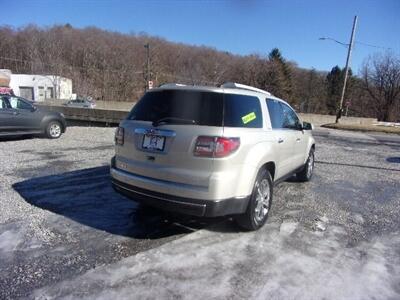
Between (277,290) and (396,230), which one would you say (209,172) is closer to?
(277,290)

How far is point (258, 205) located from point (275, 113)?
1498 mm

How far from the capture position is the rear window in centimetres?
407

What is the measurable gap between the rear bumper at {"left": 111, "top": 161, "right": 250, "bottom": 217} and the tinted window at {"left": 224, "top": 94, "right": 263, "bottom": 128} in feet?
2.80

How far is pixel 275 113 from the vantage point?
213 inches

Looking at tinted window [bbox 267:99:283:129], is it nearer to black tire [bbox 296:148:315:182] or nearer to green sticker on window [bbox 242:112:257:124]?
green sticker on window [bbox 242:112:257:124]

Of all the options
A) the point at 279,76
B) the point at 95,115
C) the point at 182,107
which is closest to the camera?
the point at 182,107

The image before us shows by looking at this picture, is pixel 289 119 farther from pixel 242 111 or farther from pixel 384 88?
pixel 384 88

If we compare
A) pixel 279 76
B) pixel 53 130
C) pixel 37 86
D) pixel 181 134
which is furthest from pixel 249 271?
pixel 37 86

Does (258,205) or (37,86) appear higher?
(37,86)

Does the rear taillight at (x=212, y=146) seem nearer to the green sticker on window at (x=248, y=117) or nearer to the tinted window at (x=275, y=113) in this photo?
the green sticker on window at (x=248, y=117)

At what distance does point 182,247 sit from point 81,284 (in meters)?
1.20

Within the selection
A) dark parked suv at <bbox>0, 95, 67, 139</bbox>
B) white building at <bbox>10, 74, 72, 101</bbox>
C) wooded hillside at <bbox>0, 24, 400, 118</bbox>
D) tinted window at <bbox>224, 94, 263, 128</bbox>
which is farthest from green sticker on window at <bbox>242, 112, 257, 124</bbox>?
white building at <bbox>10, 74, 72, 101</bbox>

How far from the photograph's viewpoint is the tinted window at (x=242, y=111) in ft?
13.5

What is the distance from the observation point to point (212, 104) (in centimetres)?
412
